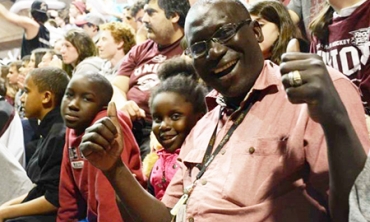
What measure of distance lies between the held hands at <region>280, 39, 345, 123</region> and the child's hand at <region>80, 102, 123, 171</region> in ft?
1.86

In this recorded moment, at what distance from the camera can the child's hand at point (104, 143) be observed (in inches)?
67.2

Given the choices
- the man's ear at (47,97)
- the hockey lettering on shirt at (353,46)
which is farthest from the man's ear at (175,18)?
the hockey lettering on shirt at (353,46)

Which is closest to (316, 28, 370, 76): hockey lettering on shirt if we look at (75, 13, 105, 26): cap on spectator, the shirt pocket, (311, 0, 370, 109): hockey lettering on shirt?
(311, 0, 370, 109): hockey lettering on shirt

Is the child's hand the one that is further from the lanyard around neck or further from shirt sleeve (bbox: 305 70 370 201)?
shirt sleeve (bbox: 305 70 370 201)

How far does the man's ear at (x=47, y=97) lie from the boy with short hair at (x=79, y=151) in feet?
1.53

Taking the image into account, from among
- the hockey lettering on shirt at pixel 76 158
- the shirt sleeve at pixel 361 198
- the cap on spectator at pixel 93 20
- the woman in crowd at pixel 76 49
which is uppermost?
the shirt sleeve at pixel 361 198

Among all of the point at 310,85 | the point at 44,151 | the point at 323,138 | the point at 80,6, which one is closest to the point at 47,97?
the point at 44,151

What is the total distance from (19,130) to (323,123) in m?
3.14

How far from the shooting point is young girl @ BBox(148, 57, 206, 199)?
2.67m

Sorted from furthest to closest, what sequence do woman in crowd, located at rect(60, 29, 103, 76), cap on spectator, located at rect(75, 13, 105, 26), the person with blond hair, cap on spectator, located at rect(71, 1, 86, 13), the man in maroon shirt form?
→ cap on spectator, located at rect(71, 1, 86, 13), cap on spectator, located at rect(75, 13, 105, 26), woman in crowd, located at rect(60, 29, 103, 76), the person with blond hair, the man in maroon shirt

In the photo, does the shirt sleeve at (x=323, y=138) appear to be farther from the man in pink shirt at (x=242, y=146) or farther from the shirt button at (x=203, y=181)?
the shirt button at (x=203, y=181)

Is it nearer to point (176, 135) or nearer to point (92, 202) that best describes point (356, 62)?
point (176, 135)

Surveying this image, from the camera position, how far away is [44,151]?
11.1 feet

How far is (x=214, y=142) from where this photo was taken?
1.83 metres
